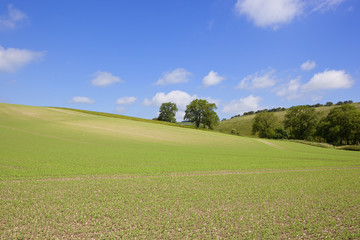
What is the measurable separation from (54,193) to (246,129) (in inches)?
4561

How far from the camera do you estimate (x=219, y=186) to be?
11312 mm

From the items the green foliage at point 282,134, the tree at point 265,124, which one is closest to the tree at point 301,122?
the green foliage at point 282,134

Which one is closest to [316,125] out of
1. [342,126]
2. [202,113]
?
[342,126]

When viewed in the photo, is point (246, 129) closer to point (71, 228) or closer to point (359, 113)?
point (359, 113)

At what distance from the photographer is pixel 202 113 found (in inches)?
3204

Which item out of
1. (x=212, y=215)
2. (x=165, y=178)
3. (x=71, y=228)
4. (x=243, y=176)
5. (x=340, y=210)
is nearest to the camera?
(x=71, y=228)

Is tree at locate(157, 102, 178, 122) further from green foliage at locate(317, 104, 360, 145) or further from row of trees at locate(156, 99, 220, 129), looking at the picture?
green foliage at locate(317, 104, 360, 145)

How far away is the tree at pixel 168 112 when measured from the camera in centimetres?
10169

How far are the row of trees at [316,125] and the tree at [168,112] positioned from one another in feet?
129

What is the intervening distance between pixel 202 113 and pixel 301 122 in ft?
121

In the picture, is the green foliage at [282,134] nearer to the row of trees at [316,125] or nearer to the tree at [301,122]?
the row of trees at [316,125]

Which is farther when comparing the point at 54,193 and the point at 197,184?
the point at 197,184

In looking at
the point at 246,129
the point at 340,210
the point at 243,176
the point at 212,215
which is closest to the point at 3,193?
the point at 212,215

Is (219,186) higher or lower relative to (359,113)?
lower
